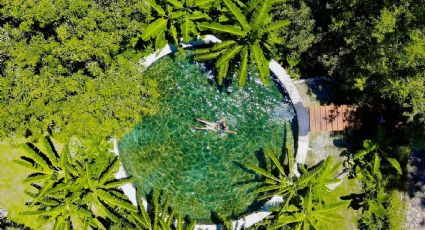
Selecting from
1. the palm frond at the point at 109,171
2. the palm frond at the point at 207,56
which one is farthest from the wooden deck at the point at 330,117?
the palm frond at the point at 109,171

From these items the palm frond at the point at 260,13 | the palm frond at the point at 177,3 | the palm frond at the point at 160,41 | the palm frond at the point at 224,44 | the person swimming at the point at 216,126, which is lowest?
the person swimming at the point at 216,126

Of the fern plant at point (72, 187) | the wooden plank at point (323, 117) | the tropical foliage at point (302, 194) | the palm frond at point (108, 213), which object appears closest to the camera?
the tropical foliage at point (302, 194)

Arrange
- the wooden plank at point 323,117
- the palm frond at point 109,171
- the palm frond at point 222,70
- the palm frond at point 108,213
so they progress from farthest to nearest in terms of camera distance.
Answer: the wooden plank at point 323,117 → the palm frond at point 108,213 → the palm frond at point 109,171 → the palm frond at point 222,70

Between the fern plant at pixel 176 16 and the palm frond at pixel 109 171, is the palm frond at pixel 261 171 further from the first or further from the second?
the fern plant at pixel 176 16

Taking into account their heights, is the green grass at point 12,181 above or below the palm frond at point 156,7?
below

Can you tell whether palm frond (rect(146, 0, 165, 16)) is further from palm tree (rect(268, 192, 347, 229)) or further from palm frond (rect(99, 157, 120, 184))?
palm tree (rect(268, 192, 347, 229))

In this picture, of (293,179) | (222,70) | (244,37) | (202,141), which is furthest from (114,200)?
(244,37)

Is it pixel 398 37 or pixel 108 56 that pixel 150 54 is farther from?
pixel 398 37

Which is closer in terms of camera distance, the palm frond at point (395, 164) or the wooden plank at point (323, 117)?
the palm frond at point (395, 164)
